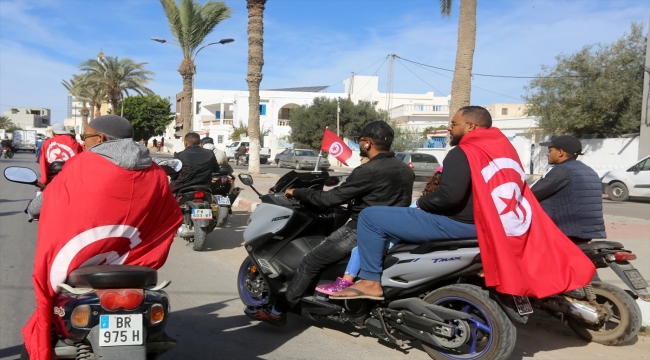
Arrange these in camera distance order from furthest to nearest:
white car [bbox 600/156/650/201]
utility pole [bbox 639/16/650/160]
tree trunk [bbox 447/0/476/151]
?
utility pole [bbox 639/16/650/160] < white car [bbox 600/156/650/201] < tree trunk [bbox 447/0/476/151]

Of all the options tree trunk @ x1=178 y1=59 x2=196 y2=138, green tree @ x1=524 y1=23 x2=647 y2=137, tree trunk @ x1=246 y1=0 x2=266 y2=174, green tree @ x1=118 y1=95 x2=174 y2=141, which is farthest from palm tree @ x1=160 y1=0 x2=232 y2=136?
green tree @ x1=118 y1=95 x2=174 y2=141

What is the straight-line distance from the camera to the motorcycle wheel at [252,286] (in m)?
5.19

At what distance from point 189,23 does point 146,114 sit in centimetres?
4442

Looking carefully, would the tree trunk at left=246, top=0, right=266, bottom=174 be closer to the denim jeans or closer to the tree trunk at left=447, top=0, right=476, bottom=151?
the tree trunk at left=447, top=0, right=476, bottom=151

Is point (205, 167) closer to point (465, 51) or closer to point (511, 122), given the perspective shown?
point (465, 51)

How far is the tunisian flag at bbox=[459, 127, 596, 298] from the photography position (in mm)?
3754

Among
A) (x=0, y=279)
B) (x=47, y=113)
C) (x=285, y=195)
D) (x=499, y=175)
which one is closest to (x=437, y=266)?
(x=499, y=175)

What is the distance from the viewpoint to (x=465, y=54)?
45.2ft

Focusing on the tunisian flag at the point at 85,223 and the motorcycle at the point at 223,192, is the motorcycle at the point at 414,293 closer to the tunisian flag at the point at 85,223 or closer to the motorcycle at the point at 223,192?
the tunisian flag at the point at 85,223

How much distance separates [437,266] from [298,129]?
44795 millimetres

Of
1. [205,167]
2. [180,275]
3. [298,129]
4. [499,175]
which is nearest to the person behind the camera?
[499,175]

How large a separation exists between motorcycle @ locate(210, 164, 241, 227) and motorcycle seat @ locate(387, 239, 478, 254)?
553 centimetres

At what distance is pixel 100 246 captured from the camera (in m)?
2.99

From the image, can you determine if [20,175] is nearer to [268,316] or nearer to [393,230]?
[268,316]
